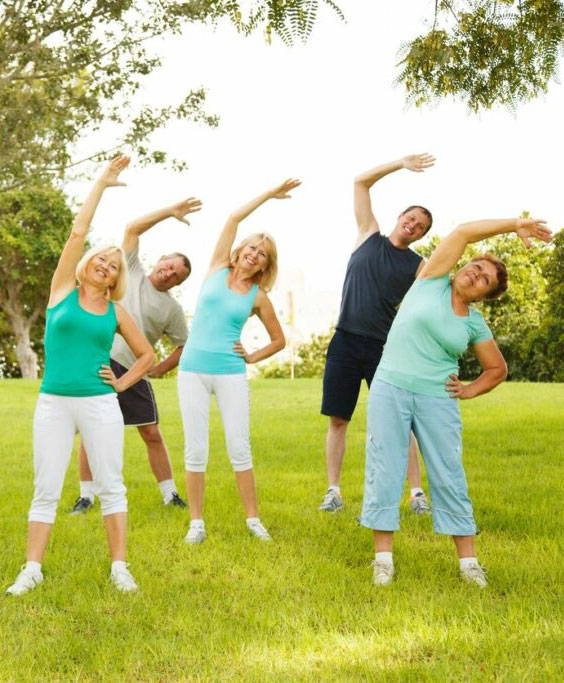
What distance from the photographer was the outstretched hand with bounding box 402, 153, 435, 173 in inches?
219

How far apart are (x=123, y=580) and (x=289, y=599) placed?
99 cm

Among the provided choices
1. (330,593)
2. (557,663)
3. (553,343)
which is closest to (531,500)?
(330,593)

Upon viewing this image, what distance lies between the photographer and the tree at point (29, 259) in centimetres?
3447

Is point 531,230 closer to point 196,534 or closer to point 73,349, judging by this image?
point 73,349

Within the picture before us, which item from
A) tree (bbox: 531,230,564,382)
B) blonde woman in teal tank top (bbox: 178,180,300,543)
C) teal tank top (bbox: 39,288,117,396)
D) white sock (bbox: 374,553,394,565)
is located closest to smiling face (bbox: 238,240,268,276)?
blonde woman in teal tank top (bbox: 178,180,300,543)

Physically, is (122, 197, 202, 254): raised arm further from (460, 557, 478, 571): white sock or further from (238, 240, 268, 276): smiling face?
(460, 557, 478, 571): white sock

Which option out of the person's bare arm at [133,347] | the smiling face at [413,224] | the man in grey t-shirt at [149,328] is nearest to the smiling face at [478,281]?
the smiling face at [413,224]

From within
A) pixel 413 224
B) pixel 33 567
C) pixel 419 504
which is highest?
pixel 413 224

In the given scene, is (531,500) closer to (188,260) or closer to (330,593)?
(330,593)

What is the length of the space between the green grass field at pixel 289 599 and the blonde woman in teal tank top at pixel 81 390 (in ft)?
1.35

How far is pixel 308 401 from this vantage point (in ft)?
58.1

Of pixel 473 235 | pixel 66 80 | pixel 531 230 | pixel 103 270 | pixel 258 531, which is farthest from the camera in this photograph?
pixel 66 80

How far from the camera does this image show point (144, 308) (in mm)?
6582

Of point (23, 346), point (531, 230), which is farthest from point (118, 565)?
point (23, 346)
